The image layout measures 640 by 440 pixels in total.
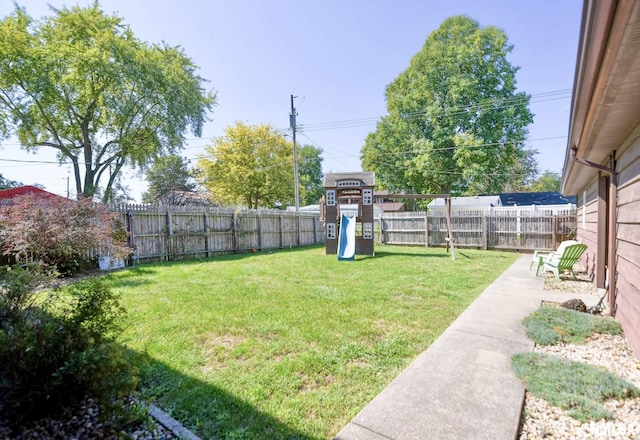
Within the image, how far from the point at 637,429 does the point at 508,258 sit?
9.02 meters

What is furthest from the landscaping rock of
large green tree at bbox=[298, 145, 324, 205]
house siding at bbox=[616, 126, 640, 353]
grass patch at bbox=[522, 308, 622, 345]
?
large green tree at bbox=[298, 145, 324, 205]

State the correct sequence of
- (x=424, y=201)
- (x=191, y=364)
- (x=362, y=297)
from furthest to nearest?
(x=424, y=201) → (x=362, y=297) → (x=191, y=364)

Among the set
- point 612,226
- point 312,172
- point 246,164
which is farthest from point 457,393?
point 312,172

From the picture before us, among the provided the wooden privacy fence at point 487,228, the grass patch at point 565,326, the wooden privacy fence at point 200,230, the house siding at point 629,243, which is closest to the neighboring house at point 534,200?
the wooden privacy fence at point 487,228

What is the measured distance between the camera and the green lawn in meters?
2.05

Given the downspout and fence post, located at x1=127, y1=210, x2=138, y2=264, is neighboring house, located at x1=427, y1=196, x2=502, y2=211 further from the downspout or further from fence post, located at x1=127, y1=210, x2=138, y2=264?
fence post, located at x1=127, y1=210, x2=138, y2=264

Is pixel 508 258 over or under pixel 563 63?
under

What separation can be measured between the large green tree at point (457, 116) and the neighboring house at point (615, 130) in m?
12.9

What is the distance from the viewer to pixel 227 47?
10961 millimetres

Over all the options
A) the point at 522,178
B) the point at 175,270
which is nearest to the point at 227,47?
the point at 175,270

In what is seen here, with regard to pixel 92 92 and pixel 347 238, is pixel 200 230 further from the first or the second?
pixel 92 92

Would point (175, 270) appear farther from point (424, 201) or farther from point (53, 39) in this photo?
point (424, 201)

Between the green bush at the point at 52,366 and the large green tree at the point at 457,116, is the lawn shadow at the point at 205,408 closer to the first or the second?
the green bush at the point at 52,366

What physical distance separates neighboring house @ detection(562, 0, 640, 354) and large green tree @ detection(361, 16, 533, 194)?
12943 millimetres
